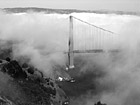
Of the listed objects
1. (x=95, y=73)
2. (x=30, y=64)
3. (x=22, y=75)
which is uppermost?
(x=22, y=75)

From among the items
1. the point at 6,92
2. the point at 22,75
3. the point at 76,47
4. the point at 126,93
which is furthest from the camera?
the point at 76,47

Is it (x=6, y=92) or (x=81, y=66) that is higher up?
(x=6, y=92)

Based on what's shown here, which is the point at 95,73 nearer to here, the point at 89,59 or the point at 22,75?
the point at 89,59

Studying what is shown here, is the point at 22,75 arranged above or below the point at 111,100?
above

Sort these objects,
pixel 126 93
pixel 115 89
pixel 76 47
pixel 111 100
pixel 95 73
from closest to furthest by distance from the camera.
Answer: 1. pixel 111 100
2. pixel 126 93
3. pixel 115 89
4. pixel 95 73
5. pixel 76 47

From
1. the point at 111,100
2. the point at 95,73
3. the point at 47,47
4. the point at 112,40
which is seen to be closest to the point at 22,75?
the point at 111,100

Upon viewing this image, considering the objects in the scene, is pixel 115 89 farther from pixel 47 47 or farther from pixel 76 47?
pixel 47 47

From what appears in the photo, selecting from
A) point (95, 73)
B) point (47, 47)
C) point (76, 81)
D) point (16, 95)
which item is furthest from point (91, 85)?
point (16, 95)

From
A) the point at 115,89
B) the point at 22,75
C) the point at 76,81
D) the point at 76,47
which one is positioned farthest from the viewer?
the point at 76,47

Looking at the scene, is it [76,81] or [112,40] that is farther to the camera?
[112,40]
